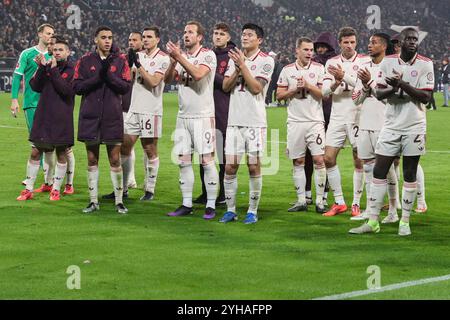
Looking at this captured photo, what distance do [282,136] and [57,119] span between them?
1091 centimetres

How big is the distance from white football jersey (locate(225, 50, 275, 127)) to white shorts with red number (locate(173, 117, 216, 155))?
1.60ft

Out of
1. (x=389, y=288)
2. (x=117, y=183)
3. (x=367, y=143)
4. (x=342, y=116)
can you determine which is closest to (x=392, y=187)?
(x=367, y=143)

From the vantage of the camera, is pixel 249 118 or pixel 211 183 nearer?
pixel 249 118

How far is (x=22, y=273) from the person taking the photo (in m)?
7.91

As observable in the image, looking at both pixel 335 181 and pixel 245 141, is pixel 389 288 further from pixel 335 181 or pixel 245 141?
pixel 335 181

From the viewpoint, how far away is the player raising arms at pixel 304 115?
1180 centimetres

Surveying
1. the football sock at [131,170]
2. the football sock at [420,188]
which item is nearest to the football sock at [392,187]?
the football sock at [420,188]

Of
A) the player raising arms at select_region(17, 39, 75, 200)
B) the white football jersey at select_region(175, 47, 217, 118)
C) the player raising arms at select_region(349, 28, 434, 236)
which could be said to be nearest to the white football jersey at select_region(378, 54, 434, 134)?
the player raising arms at select_region(349, 28, 434, 236)

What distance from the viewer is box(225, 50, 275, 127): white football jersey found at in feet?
35.5

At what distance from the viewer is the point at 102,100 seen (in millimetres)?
11461

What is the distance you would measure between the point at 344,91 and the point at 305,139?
0.80m

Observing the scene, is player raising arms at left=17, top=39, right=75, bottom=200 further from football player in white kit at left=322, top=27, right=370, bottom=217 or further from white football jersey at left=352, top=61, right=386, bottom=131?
white football jersey at left=352, top=61, right=386, bottom=131

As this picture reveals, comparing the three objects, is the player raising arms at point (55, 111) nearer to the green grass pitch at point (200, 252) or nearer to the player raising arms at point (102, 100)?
the green grass pitch at point (200, 252)

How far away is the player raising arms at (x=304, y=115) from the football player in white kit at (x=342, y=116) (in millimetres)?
169
